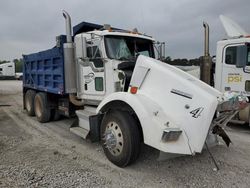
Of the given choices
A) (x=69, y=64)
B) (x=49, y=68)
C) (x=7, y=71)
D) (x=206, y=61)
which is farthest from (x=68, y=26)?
(x=7, y=71)

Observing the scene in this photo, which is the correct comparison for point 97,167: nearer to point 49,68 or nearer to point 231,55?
point 49,68

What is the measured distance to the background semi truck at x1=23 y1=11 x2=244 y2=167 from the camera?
326cm

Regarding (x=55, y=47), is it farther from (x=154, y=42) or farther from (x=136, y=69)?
(x=136, y=69)

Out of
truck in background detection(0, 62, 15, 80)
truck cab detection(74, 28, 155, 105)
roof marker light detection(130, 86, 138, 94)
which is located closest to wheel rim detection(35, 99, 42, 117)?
truck cab detection(74, 28, 155, 105)

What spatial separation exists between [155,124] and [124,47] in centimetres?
223

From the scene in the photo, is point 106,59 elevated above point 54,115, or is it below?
above

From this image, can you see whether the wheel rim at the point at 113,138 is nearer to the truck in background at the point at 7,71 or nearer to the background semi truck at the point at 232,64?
the background semi truck at the point at 232,64

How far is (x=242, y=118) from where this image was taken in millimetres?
6578

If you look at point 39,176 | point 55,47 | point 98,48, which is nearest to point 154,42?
point 98,48

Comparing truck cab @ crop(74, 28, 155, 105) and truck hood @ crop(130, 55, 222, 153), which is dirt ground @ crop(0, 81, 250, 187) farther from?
truck cab @ crop(74, 28, 155, 105)

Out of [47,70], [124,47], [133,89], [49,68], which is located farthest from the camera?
[47,70]

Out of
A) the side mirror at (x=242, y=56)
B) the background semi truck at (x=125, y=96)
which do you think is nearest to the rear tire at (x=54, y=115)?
the background semi truck at (x=125, y=96)

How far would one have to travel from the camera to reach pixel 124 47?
5039mm

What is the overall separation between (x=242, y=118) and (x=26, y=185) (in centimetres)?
555
